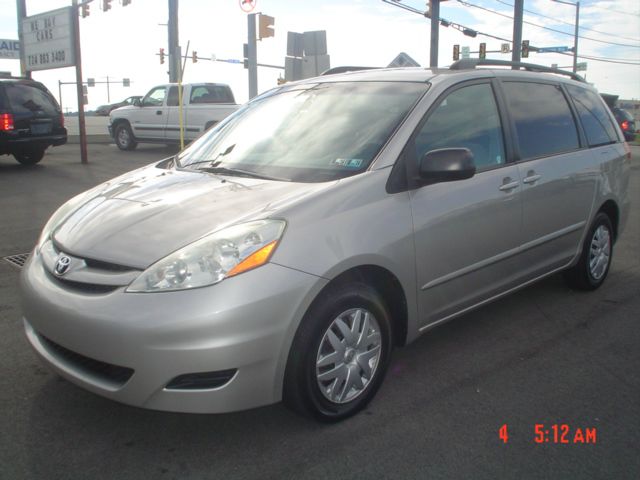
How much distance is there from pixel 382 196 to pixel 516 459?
1.34m

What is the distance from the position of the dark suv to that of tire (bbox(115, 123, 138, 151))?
15.6 feet

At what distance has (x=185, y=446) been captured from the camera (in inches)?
109

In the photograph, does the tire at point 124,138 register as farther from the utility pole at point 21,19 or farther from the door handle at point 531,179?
the door handle at point 531,179

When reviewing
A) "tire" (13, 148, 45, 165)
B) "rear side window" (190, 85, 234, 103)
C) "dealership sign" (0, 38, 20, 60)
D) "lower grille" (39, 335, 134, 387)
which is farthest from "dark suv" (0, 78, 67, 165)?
"dealership sign" (0, 38, 20, 60)

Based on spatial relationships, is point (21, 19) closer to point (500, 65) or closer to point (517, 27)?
point (500, 65)

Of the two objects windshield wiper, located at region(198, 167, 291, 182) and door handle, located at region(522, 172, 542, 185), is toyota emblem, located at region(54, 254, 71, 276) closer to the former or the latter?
windshield wiper, located at region(198, 167, 291, 182)

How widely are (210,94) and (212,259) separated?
1461 centimetres

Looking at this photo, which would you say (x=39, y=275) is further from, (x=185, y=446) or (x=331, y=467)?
(x=331, y=467)

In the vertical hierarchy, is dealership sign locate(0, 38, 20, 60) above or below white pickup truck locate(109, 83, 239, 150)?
above

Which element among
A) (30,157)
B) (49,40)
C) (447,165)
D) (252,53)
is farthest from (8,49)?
(447,165)

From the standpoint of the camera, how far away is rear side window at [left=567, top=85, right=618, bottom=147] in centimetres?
487

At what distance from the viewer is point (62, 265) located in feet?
9.26

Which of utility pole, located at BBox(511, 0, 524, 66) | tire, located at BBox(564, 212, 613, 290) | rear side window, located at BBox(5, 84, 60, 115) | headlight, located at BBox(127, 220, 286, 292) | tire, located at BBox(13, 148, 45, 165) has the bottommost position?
tire, located at BBox(564, 212, 613, 290)

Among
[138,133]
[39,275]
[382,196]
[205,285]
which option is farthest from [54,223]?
[138,133]
